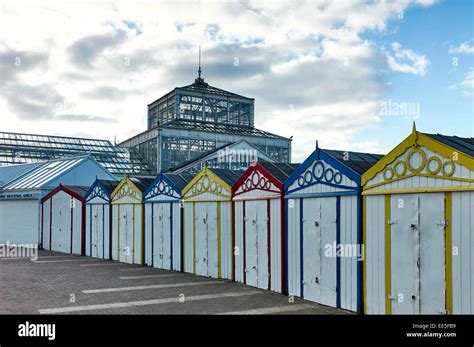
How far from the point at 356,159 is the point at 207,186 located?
18.4 feet

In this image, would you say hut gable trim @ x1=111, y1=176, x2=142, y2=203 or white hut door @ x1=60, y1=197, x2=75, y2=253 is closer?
hut gable trim @ x1=111, y1=176, x2=142, y2=203

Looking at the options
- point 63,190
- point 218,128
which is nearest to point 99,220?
point 63,190

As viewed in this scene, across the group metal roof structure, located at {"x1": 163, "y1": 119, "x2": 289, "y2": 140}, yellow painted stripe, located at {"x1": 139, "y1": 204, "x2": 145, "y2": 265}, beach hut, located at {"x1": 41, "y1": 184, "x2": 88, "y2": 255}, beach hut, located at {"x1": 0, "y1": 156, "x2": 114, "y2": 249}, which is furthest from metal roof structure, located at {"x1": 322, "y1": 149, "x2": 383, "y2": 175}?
metal roof structure, located at {"x1": 163, "y1": 119, "x2": 289, "y2": 140}

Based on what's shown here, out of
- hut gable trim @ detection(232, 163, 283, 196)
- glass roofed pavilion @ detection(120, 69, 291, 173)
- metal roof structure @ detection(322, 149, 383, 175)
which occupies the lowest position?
hut gable trim @ detection(232, 163, 283, 196)

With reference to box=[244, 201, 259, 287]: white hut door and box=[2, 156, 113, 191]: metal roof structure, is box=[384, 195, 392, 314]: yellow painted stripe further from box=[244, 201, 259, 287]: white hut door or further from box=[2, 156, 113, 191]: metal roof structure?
box=[2, 156, 113, 191]: metal roof structure

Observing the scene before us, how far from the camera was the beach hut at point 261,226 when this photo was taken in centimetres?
1245

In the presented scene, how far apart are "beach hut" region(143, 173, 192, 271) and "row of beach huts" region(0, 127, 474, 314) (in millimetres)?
39

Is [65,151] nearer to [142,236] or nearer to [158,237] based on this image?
[142,236]

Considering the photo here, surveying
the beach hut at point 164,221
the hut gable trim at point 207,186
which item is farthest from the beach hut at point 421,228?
the beach hut at point 164,221

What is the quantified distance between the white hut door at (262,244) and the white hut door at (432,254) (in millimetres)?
5065

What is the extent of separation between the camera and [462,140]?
9.13m

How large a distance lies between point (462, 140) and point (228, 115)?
127 feet

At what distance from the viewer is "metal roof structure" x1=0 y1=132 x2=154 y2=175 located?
3809 cm

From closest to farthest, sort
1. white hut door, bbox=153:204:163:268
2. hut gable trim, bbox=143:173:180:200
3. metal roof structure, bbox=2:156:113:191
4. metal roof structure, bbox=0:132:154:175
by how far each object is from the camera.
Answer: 1. hut gable trim, bbox=143:173:180:200
2. white hut door, bbox=153:204:163:268
3. metal roof structure, bbox=2:156:113:191
4. metal roof structure, bbox=0:132:154:175
